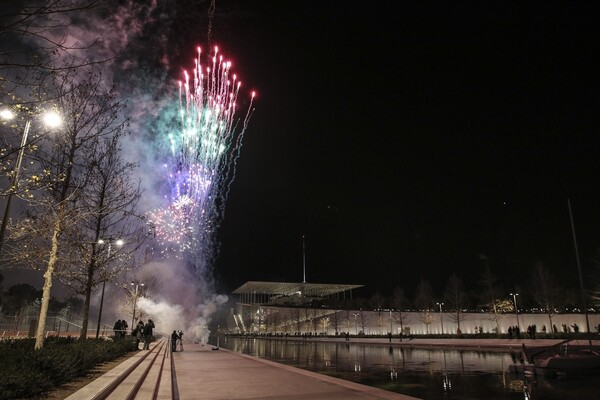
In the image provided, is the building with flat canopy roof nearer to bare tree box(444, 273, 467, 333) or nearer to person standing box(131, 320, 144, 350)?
bare tree box(444, 273, 467, 333)

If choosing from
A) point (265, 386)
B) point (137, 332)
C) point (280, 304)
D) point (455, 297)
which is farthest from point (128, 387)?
point (280, 304)

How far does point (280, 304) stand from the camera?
97.2 metres

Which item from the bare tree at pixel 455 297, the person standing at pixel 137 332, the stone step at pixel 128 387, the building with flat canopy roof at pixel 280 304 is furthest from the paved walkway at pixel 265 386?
the building with flat canopy roof at pixel 280 304

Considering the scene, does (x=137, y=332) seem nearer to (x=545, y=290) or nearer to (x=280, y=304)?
(x=545, y=290)

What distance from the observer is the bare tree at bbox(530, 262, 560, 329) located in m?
46.6

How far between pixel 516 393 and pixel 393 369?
6343mm

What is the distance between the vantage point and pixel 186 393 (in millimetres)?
9875

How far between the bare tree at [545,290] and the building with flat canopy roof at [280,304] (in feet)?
134

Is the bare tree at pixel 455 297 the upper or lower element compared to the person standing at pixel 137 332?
upper

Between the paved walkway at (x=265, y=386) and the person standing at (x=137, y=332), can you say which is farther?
the person standing at (x=137, y=332)

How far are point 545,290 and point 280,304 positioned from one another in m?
61.5

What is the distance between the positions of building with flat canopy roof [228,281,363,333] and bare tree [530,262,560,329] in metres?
40.9

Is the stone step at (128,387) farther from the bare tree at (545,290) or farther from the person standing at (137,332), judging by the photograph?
the bare tree at (545,290)

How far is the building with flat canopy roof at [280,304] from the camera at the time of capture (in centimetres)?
8875
